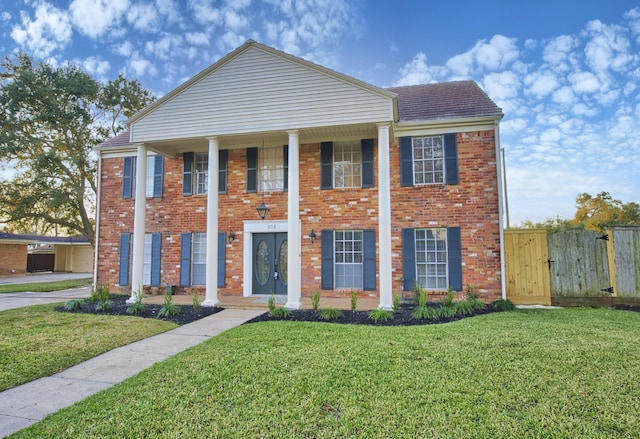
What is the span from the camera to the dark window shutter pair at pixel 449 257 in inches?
375

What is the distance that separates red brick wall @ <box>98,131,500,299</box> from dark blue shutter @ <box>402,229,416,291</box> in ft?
0.46

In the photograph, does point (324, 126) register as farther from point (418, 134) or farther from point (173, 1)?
point (173, 1)

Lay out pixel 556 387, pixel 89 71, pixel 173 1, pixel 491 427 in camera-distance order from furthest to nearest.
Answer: pixel 89 71 < pixel 173 1 < pixel 556 387 < pixel 491 427

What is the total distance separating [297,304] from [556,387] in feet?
18.7

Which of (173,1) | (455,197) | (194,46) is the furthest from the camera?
(194,46)

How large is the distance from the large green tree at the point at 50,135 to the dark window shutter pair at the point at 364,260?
15.0 m

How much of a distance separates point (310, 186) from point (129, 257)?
6736 millimetres

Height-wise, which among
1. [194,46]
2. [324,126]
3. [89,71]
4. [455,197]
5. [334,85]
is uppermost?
[89,71]

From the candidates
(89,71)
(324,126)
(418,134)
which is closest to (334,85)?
(324,126)

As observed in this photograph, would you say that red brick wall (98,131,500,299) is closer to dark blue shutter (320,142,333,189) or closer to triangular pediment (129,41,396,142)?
dark blue shutter (320,142,333,189)

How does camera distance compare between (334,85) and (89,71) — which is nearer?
(334,85)

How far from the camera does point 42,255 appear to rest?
28.9 meters

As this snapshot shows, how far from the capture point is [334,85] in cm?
855

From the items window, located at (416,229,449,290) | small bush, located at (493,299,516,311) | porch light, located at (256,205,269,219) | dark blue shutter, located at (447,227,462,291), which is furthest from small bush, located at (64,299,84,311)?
small bush, located at (493,299,516,311)
